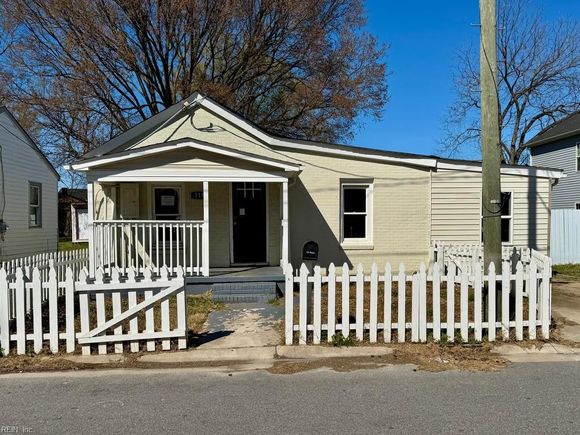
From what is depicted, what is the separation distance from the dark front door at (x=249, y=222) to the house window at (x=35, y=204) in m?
9.14

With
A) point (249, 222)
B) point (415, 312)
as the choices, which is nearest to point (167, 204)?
point (249, 222)

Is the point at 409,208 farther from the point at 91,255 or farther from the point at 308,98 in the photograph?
the point at 308,98

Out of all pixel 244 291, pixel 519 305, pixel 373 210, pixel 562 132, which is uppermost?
pixel 562 132

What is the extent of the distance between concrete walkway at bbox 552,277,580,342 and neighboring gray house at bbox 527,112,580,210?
1132 cm

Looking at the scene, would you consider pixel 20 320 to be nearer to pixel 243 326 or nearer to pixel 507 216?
pixel 243 326

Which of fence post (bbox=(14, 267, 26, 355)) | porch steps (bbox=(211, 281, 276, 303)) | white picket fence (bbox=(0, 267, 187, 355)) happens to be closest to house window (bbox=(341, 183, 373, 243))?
porch steps (bbox=(211, 281, 276, 303))

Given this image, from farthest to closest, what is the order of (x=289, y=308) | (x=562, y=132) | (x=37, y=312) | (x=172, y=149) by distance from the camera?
1. (x=562, y=132)
2. (x=172, y=149)
3. (x=289, y=308)
4. (x=37, y=312)

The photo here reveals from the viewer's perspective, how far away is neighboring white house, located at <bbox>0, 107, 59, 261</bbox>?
14.5m

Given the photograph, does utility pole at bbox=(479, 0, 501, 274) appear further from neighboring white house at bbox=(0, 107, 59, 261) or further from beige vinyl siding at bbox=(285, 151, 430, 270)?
neighboring white house at bbox=(0, 107, 59, 261)

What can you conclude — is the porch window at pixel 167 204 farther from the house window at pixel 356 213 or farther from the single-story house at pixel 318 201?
the house window at pixel 356 213

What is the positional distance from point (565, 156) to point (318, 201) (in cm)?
1628

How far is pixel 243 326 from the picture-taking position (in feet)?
22.9

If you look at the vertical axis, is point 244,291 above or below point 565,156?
below

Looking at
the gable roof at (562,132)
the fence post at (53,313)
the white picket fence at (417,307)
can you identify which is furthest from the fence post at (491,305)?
the gable roof at (562,132)
